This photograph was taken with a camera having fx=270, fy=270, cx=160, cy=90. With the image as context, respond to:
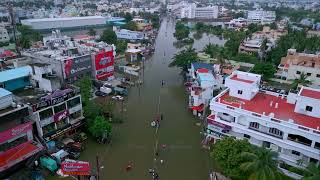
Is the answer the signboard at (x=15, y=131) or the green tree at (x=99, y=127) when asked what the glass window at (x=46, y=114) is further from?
the green tree at (x=99, y=127)

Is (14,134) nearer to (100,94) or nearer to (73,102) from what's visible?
(73,102)

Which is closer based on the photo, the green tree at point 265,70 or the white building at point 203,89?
the white building at point 203,89

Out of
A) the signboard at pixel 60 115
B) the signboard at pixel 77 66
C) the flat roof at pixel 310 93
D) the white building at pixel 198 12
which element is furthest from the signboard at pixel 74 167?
the white building at pixel 198 12

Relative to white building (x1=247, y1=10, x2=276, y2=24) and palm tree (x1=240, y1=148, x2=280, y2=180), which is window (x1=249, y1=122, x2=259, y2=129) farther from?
white building (x1=247, y1=10, x2=276, y2=24)

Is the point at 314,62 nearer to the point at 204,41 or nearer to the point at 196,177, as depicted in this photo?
the point at 196,177

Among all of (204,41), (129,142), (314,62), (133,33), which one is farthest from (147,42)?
(129,142)

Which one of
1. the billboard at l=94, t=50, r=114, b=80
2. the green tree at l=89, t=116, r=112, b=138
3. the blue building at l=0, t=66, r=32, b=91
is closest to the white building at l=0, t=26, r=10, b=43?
the billboard at l=94, t=50, r=114, b=80
